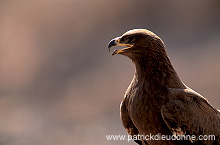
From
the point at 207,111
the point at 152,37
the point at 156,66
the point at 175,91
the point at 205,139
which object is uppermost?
the point at 152,37

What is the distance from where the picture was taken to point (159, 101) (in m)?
1.88

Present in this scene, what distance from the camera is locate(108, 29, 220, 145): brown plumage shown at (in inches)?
73.4

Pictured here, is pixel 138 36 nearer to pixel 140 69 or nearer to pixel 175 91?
pixel 140 69

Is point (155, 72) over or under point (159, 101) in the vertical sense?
over

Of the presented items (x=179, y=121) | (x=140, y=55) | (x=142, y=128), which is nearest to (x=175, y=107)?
(x=179, y=121)

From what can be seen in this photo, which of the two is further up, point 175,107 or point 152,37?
point 152,37

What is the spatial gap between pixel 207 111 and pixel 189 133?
0.19 m

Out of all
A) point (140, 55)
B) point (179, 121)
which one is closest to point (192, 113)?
point (179, 121)

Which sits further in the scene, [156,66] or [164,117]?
[156,66]

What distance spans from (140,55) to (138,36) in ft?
0.35

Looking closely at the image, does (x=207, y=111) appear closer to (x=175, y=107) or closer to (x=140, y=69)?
(x=175, y=107)

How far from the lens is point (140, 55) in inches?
78.0

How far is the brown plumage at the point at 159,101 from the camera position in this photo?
186 cm

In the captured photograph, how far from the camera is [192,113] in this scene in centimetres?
189
